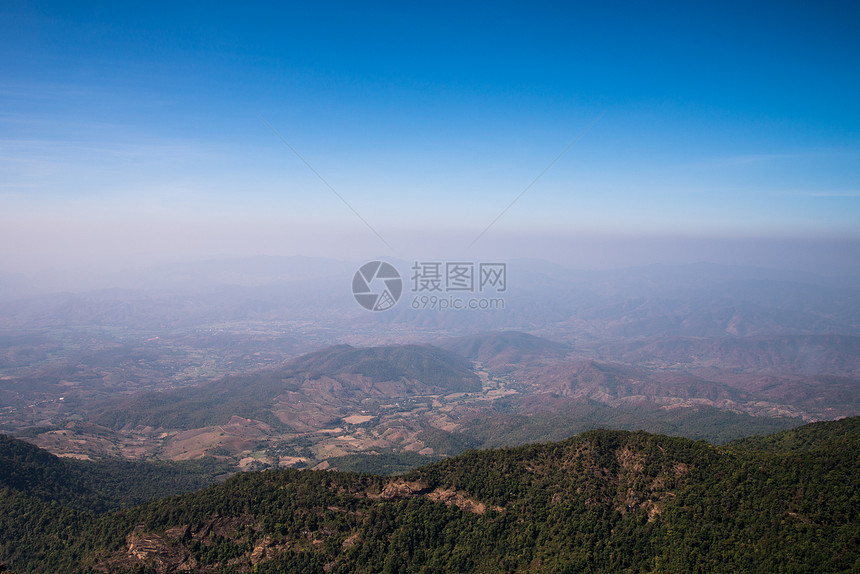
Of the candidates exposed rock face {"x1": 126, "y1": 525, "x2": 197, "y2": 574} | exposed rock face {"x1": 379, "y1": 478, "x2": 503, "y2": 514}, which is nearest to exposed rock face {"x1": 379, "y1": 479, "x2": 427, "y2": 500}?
exposed rock face {"x1": 379, "y1": 478, "x2": 503, "y2": 514}

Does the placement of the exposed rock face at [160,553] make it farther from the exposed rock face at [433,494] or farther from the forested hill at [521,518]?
the exposed rock face at [433,494]

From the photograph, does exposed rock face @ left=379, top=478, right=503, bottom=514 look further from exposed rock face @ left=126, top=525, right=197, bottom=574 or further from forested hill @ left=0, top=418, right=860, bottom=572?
exposed rock face @ left=126, top=525, right=197, bottom=574

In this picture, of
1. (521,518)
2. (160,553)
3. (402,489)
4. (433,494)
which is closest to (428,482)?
(433,494)

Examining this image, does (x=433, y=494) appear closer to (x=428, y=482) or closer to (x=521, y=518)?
(x=428, y=482)

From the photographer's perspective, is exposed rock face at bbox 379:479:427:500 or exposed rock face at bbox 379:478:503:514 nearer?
exposed rock face at bbox 379:478:503:514

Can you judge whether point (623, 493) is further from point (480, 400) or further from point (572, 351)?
point (572, 351)

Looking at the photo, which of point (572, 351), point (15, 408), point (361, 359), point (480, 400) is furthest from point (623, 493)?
point (572, 351)

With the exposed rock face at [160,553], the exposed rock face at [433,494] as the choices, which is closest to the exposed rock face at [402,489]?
the exposed rock face at [433,494]

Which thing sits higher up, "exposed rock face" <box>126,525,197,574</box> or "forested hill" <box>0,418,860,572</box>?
"forested hill" <box>0,418,860,572</box>
